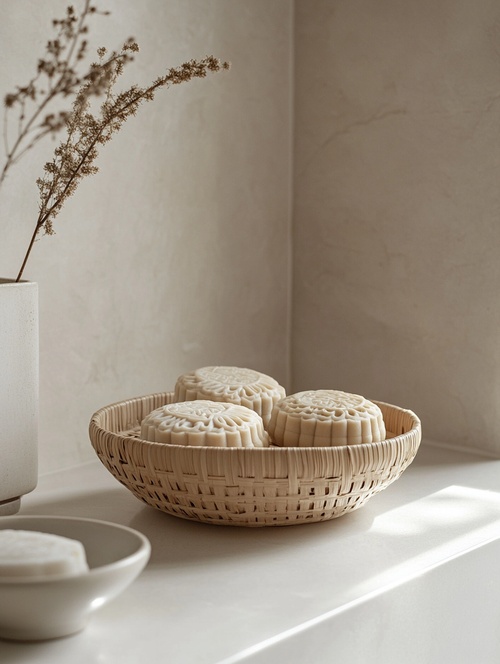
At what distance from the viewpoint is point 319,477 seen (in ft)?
2.37

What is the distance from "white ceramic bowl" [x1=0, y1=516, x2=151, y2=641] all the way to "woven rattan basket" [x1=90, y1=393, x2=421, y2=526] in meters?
0.11

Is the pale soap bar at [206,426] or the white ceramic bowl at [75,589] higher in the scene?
the pale soap bar at [206,426]

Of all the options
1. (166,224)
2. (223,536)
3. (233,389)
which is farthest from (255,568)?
(166,224)

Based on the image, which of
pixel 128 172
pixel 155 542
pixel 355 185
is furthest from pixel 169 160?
pixel 155 542

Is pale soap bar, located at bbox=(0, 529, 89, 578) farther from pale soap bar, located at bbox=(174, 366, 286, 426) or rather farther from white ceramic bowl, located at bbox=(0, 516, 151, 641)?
pale soap bar, located at bbox=(174, 366, 286, 426)

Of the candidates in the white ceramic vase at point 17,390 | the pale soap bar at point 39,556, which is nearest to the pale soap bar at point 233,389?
the white ceramic vase at point 17,390

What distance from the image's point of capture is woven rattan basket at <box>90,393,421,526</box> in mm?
708

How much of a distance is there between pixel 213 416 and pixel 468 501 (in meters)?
0.32

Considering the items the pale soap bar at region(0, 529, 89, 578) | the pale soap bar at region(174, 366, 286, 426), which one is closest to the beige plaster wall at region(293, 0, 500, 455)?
the pale soap bar at region(174, 366, 286, 426)

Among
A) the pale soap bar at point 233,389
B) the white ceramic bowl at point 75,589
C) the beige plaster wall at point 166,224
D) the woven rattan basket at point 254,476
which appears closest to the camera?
the white ceramic bowl at point 75,589

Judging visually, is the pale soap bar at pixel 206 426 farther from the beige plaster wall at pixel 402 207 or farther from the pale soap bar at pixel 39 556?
the beige plaster wall at pixel 402 207

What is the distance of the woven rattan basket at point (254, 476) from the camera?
71 cm

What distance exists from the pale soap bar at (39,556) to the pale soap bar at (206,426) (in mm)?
191

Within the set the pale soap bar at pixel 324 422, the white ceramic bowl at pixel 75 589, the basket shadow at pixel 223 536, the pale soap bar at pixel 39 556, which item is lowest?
the basket shadow at pixel 223 536
